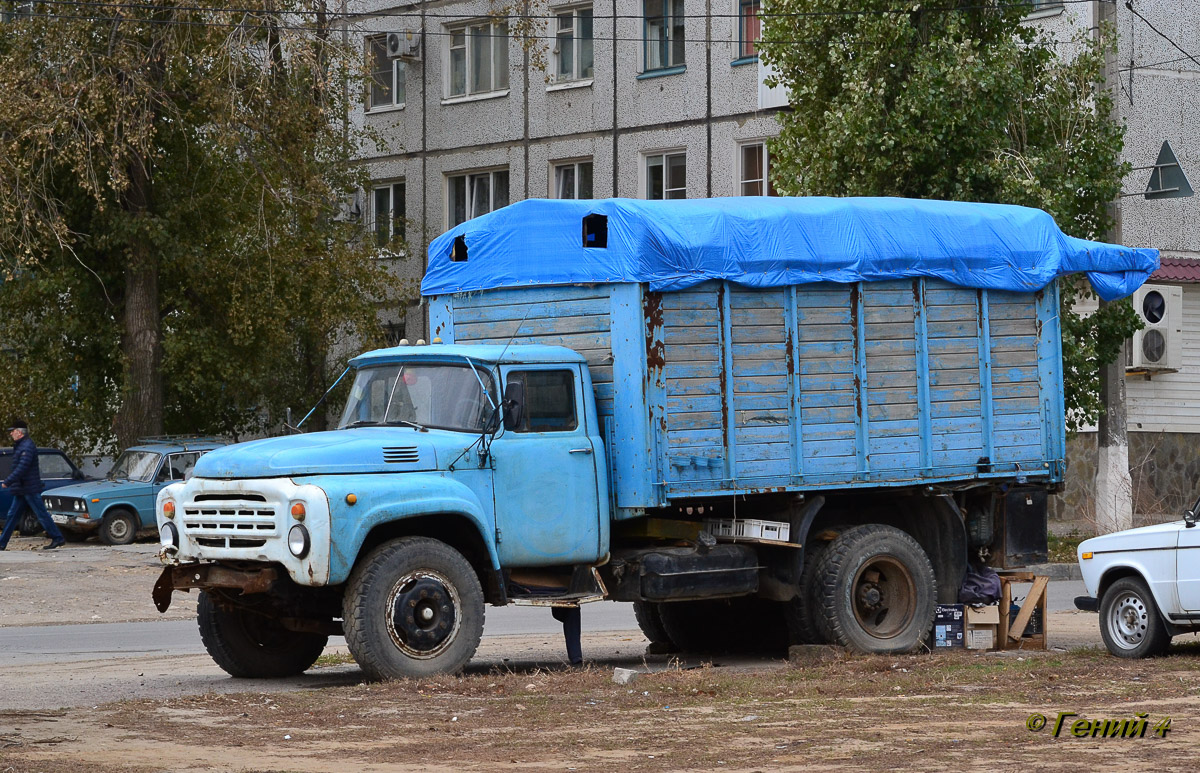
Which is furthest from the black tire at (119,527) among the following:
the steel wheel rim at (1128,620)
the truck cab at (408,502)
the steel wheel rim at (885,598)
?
the steel wheel rim at (1128,620)

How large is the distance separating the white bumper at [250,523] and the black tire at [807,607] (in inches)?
160

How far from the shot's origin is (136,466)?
2816cm

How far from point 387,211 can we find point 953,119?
19.7m

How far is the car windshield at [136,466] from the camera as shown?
2780 cm

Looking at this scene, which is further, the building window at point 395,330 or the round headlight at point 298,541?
the building window at point 395,330

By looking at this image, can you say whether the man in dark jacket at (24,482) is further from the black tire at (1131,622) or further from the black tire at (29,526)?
the black tire at (1131,622)

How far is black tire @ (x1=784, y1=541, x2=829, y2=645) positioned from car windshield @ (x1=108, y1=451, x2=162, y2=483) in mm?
16503

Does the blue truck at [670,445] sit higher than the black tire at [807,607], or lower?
higher

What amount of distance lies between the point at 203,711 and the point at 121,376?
70.9 ft

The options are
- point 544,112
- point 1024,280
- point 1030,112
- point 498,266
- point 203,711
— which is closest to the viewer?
point 203,711

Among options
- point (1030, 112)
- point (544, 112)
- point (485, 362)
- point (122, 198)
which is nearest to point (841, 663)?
point (485, 362)

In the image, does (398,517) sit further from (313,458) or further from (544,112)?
(544,112)

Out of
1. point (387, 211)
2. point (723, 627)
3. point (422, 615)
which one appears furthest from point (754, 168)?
point (422, 615)

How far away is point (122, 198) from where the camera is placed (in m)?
29.6
